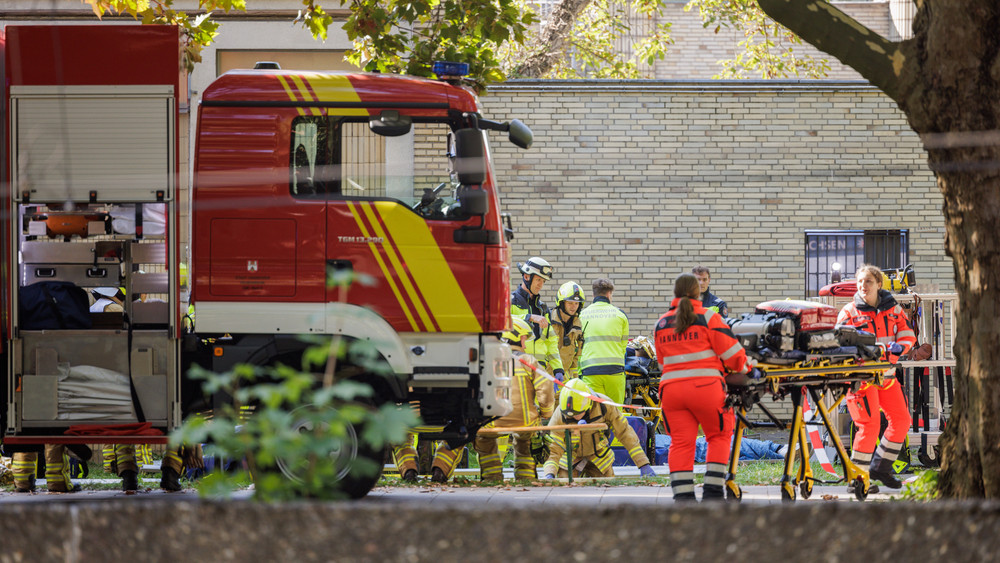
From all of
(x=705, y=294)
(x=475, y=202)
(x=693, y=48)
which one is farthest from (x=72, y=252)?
(x=693, y=48)

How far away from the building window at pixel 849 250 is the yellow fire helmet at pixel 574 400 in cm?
596

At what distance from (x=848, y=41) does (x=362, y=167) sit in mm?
3313

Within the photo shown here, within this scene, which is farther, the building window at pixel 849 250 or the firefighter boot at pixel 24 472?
the building window at pixel 849 250

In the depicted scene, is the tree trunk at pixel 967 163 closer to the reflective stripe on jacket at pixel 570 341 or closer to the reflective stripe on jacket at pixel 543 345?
the reflective stripe on jacket at pixel 543 345

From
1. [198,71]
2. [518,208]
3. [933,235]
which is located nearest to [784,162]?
[933,235]

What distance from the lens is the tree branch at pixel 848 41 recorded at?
661cm

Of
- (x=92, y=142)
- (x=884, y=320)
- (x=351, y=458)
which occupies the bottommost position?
(x=351, y=458)

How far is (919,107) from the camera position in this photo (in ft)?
→ 21.4

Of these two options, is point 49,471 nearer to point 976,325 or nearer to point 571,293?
point 571,293

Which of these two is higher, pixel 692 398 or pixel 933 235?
pixel 933 235

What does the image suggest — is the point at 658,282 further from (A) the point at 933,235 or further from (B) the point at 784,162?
(A) the point at 933,235

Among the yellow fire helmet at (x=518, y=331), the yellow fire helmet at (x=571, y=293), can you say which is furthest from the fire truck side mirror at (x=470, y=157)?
the yellow fire helmet at (x=571, y=293)

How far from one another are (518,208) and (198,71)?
14.9 ft

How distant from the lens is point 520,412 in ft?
34.3
